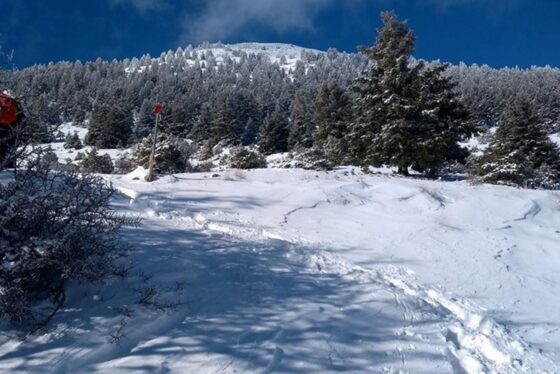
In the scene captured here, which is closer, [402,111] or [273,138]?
[402,111]

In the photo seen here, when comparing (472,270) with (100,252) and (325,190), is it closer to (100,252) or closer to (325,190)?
(325,190)

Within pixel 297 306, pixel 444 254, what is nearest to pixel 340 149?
pixel 444 254

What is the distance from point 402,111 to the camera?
16.8 meters

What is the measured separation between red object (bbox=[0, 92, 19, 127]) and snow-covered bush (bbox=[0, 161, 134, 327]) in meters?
0.72

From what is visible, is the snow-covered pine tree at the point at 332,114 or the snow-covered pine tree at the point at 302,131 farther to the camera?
the snow-covered pine tree at the point at 302,131

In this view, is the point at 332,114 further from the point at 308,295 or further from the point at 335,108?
the point at 308,295

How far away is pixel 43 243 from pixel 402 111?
49.4 feet

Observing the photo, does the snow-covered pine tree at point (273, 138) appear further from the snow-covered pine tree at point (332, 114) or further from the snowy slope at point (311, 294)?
the snowy slope at point (311, 294)

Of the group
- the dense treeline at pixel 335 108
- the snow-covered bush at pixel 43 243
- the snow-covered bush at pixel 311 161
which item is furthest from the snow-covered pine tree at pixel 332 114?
the snow-covered bush at pixel 43 243

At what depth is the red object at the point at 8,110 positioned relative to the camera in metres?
4.45

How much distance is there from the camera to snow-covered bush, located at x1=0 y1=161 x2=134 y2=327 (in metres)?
3.62

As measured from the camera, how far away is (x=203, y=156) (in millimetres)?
41094

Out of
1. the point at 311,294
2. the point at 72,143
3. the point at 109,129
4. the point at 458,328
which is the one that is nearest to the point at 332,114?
the point at 109,129

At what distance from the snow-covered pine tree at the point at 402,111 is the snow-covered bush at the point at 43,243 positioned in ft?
45.7
